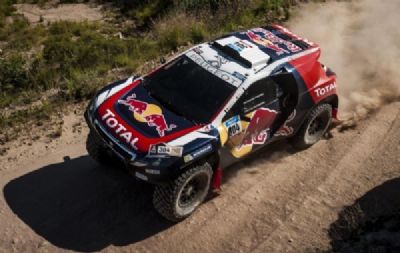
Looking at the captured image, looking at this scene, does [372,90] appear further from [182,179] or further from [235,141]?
[182,179]

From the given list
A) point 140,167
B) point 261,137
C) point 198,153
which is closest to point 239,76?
point 261,137

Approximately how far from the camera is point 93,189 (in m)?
8.66

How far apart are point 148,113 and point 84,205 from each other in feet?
5.63

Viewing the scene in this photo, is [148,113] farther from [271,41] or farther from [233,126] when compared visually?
[271,41]

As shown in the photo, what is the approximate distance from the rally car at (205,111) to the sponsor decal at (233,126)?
0.05 ft

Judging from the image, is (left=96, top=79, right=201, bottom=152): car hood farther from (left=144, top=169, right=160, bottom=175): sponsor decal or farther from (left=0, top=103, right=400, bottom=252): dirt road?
(left=0, top=103, right=400, bottom=252): dirt road

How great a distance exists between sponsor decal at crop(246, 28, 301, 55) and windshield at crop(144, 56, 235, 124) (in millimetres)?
1234

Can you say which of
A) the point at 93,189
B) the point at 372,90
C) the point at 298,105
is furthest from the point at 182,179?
the point at 372,90

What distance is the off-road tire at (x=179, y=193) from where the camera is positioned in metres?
7.55

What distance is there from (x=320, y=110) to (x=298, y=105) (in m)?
0.62

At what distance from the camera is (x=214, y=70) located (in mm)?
8383

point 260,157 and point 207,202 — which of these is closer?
point 207,202

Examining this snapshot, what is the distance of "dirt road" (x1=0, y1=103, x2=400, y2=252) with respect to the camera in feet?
25.7

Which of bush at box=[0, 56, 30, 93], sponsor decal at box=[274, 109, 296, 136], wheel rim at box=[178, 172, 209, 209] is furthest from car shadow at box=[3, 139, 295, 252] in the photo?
bush at box=[0, 56, 30, 93]
